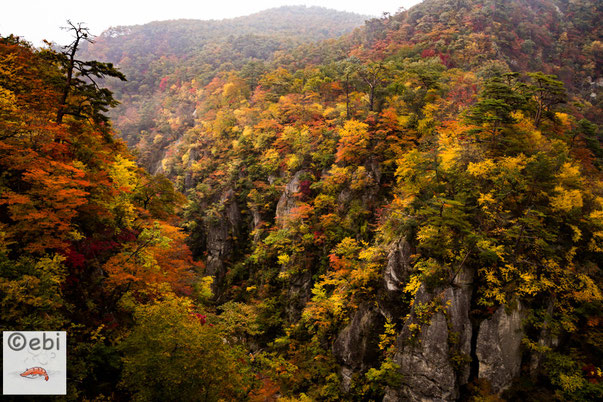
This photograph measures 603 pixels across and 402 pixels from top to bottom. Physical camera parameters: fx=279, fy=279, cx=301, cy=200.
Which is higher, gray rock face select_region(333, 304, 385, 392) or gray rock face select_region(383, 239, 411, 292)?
gray rock face select_region(383, 239, 411, 292)

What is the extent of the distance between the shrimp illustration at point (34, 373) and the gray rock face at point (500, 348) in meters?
16.4

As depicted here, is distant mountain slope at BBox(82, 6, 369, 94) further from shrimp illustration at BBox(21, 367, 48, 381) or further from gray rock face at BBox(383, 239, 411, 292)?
shrimp illustration at BBox(21, 367, 48, 381)

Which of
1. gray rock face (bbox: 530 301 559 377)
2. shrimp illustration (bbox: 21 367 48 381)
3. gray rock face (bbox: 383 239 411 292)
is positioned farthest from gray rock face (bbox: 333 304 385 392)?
shrimp illustration (bbox: 21 367 48 381)

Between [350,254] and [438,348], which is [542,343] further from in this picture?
[350,254]

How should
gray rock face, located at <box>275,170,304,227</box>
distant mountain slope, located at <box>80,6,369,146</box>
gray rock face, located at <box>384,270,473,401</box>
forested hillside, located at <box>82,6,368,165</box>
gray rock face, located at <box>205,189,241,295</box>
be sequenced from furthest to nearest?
distant mountain slope, located at <box>80,6,369,146</box> < forested hillside, located at <box>82,6,368,165</box> < gray rock face, located at <box>205,189,241,295</box> < gray rock face, located at <box>275,170,304,227</box> < gray rock face, located at <box>384,270,473,401</box>

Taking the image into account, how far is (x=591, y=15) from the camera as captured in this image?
47.1 metres

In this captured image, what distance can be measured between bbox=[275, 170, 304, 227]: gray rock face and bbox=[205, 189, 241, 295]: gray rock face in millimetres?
7592

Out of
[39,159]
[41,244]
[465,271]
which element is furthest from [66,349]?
[465,271]

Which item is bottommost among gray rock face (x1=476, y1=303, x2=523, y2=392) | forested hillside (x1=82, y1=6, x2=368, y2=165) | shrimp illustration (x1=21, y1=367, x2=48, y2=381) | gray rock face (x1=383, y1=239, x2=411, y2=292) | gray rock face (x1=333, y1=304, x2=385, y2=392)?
gray rock face (x1=333, y1=304, x2=385, y2=392)

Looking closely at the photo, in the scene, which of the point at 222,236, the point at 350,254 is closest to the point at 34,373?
the point at 350,254

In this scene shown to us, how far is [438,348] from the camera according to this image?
1287cm

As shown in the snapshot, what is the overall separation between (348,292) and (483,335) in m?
7.06
